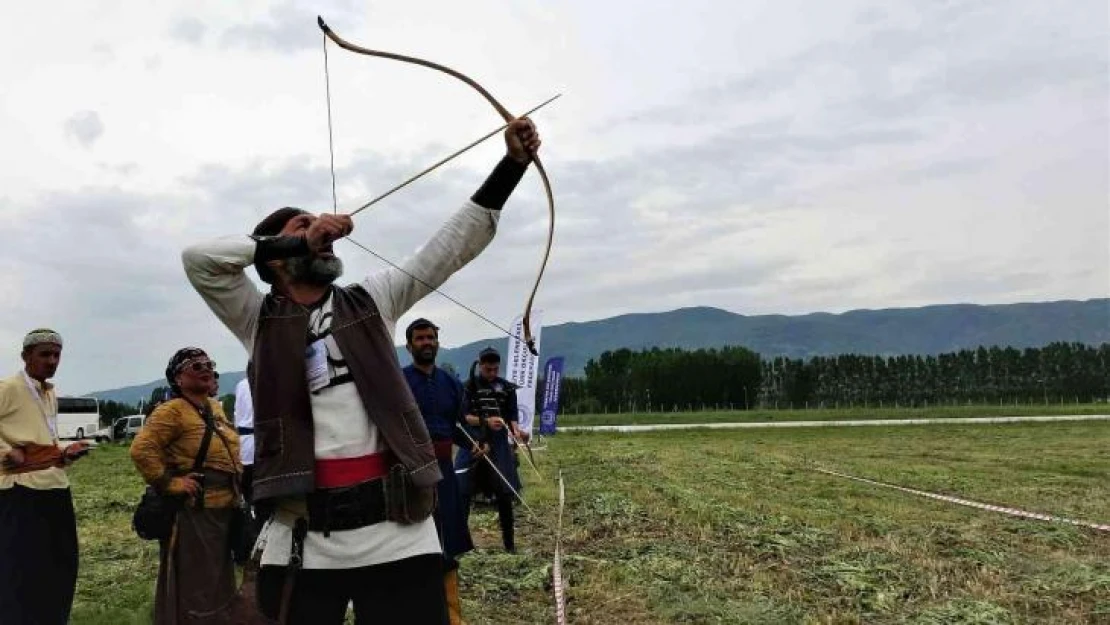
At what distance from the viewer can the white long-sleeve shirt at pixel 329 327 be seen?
2365 millimetres

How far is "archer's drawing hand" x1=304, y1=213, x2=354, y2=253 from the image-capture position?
2350 millimetres

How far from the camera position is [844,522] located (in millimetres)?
9172

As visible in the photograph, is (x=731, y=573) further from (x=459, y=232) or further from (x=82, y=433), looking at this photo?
(x=82, y=433)

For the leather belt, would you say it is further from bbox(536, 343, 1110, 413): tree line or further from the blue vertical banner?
bbox(536, 343, 1110, 413): tree line

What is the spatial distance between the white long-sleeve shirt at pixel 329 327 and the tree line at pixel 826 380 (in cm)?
10564

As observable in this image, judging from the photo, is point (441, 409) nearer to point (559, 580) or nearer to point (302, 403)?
point (559, 580)

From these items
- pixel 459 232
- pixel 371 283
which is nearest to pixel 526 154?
pixel 459 232

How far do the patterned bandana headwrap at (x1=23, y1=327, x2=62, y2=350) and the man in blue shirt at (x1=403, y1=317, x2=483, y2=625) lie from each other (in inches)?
88.5

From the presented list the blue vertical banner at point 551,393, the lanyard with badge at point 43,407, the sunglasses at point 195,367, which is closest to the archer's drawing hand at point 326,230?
the sunglasses at point 195,367

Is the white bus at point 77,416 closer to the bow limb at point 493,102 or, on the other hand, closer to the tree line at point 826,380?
the bow limb at point 493,102

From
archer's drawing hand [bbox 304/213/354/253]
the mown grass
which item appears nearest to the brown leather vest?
archer's drawing hand [bbox 304/213/354/253]

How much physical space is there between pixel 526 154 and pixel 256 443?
1.13 metres

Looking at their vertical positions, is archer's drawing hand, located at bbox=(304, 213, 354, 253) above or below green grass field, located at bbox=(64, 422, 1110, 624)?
above

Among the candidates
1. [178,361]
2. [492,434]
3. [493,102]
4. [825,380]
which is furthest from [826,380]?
[493,102]
